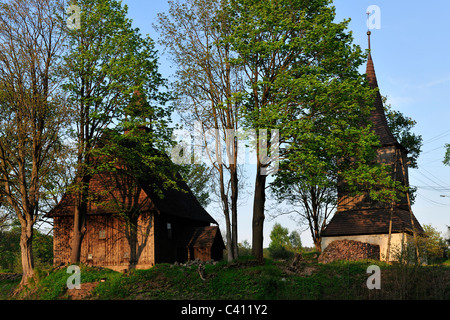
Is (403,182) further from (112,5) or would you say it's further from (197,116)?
(112,5)

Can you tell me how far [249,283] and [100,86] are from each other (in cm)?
1538

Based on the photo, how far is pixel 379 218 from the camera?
37.5 m

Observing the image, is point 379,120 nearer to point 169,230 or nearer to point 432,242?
point 432,242

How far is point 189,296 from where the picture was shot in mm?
19922

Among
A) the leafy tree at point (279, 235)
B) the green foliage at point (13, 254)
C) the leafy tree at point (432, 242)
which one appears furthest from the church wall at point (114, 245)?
the leafy tree at point (279, 235)

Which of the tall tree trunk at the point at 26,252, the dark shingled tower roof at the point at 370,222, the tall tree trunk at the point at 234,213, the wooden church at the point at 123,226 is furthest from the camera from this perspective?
the dark shingled tower roof at the point at 370,222

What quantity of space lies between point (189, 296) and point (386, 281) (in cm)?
781

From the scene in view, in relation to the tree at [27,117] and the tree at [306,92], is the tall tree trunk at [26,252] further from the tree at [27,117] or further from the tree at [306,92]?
the tree at [306,92]

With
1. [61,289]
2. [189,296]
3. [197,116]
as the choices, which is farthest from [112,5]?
[189,296]

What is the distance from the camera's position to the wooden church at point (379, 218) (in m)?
35.9

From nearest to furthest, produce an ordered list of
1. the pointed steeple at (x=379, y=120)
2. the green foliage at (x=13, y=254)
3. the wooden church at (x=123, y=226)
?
1. the wooden church at (x=123, y=226)
2. the pointed steeple at (x=379, y=120)
3. the green foliage at (x=13, y=254)

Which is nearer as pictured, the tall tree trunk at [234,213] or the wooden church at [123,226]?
the tall tree trunk at [234,213]

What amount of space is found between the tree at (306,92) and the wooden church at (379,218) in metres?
8.67

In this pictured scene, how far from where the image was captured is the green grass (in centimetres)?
1600
